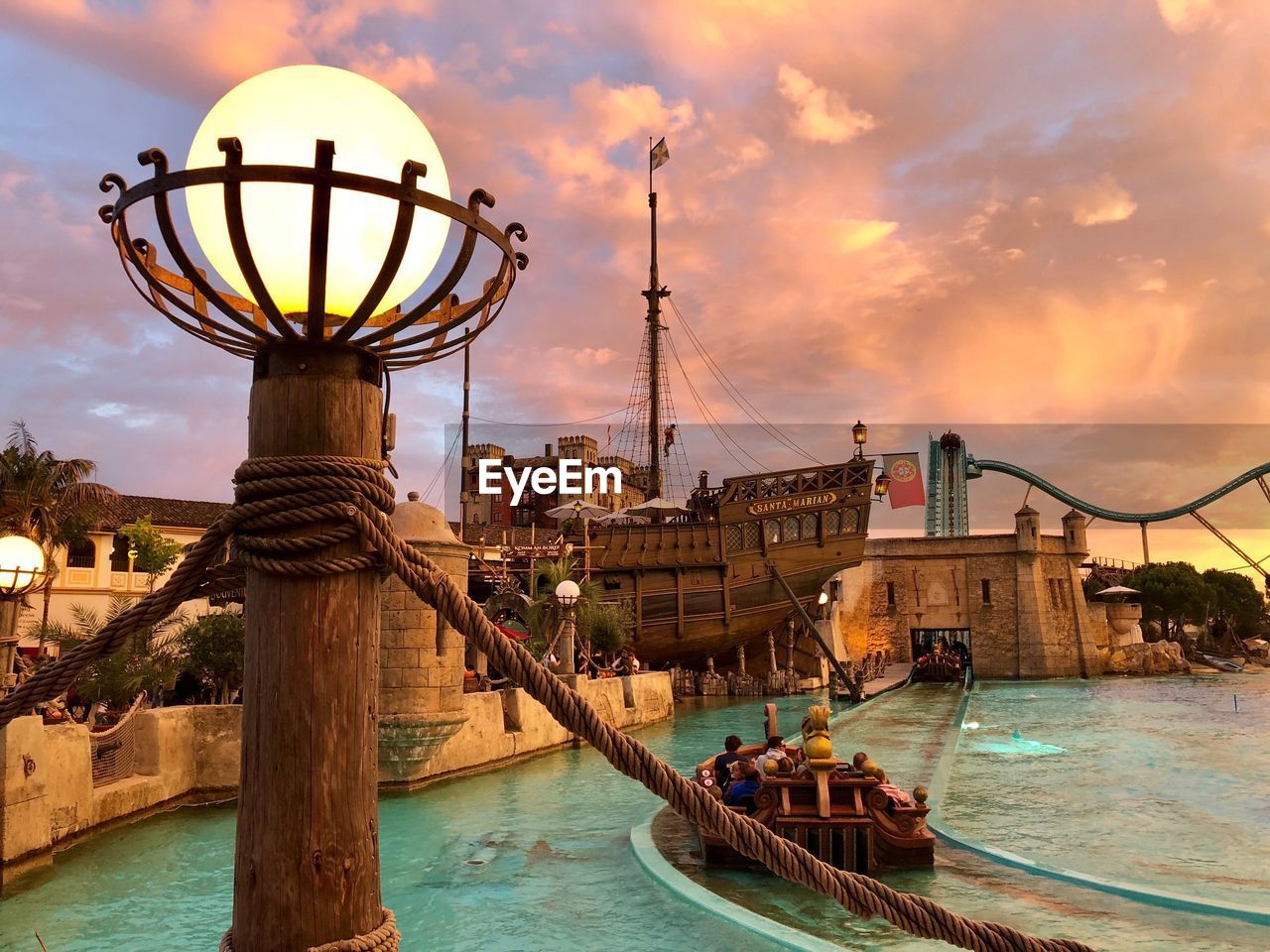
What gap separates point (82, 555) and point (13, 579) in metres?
26.6

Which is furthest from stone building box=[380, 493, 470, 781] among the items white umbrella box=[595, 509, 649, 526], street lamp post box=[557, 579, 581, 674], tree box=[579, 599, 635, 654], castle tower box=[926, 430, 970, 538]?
castle tower box=[926, 430, 970, 538]

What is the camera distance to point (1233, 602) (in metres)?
65.6

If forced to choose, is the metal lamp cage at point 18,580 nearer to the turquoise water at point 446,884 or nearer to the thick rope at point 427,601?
the turquoise water at point 446,884

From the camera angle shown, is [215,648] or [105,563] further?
[105,563]

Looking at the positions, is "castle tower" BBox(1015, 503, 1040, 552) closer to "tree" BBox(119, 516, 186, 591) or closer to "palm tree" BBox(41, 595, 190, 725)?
"tree" BBox(119, 516, 186, 591)

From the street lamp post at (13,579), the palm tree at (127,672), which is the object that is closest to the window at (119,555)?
the palm tree at (127,672)

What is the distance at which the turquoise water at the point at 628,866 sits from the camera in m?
7.11

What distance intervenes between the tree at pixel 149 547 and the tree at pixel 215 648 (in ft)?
44.3

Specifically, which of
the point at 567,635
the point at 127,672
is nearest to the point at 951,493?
the point at 567,635

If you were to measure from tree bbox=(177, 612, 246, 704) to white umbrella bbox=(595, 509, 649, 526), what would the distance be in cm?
2228

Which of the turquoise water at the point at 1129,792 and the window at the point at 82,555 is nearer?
the turquoise water at the point at 1129,792

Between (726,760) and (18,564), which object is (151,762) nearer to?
(18,564)

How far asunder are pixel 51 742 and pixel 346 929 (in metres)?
9.30

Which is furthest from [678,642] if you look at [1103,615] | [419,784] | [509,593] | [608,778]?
[1103,615]
